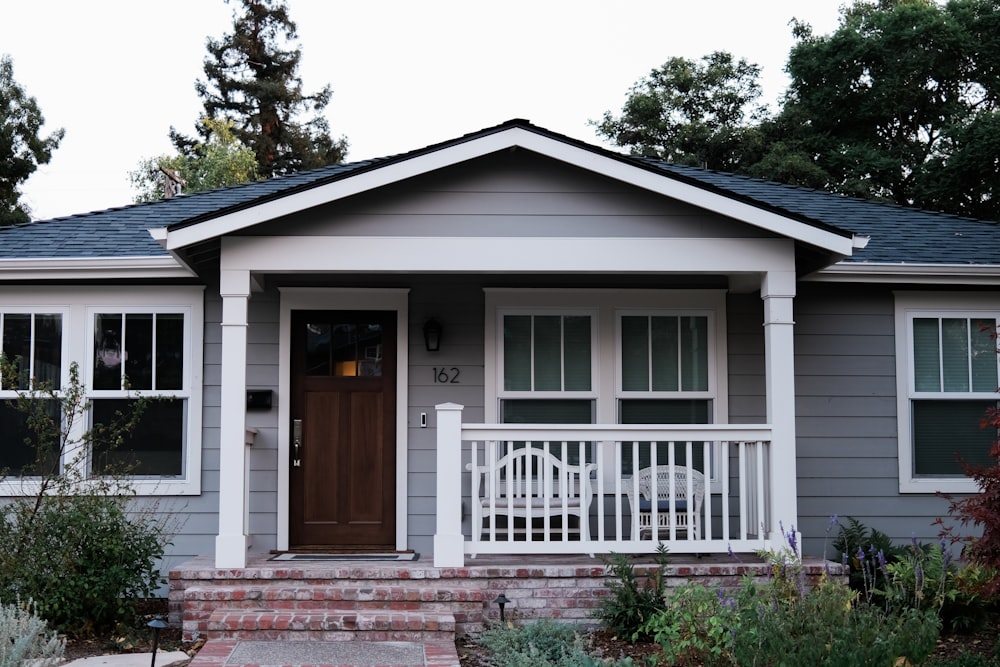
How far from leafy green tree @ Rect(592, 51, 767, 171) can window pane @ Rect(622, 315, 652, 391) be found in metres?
16.6

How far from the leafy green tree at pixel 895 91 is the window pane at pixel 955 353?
14.3 meters

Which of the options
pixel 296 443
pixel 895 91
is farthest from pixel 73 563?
pixel 895 91

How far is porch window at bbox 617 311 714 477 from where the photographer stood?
786 cm

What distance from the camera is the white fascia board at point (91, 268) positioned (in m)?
7.49

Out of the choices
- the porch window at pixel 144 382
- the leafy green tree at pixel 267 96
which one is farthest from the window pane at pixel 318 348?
the leafy green tree at pixel 267 96

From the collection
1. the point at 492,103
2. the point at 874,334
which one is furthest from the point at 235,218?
the point at 492,103

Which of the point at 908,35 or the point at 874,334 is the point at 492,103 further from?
the point at 874,334

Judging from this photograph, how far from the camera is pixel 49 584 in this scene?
6.06m

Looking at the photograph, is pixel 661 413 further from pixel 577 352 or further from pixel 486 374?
pixel 486 374

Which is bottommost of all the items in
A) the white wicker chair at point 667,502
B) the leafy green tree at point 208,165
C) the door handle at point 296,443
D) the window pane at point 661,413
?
the white wicker chair at point 667,502

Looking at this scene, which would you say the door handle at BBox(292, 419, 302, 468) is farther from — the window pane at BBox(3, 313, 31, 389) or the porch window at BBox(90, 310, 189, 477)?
the window pane at BBox(3, 313, 31, 389)

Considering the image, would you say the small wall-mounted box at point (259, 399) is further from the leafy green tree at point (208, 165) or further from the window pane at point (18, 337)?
the leafy green tree at point (208, 165)

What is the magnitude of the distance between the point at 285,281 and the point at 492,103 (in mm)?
17228

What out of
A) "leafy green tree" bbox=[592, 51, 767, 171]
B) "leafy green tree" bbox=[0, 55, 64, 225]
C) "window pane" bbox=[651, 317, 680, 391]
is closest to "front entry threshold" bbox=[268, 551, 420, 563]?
"window pane" bbox=[651, 317, 680, 391]
